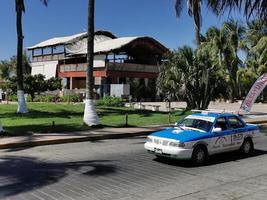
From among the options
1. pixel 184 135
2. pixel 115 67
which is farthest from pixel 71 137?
pixel 115 67

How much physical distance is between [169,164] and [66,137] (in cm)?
619

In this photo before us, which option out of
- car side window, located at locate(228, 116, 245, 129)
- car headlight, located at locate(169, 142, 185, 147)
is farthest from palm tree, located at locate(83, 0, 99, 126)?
car headlight, located at locate(169, 142, 185, 147)

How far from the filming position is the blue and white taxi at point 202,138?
11469 millimetres

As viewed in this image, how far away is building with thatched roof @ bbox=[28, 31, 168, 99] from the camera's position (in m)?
51.4

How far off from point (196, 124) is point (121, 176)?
338 cm

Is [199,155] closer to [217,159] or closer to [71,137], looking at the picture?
[217,159]

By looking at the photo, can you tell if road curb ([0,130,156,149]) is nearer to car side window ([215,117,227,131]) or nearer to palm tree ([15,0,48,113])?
car side window ([215,117,227,131])

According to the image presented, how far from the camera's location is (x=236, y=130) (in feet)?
43.3

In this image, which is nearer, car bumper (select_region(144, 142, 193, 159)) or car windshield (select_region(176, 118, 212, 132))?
car bumper (select_region(144, 142, 193, 159))

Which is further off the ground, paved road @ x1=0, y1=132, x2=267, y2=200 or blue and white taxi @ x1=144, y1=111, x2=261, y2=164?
blue and white taxi @ x1=144, y1=111, x2=261, y2=164

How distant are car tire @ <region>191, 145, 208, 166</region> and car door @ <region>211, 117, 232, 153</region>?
36 centimetres

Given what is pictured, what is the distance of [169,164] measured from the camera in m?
11.8

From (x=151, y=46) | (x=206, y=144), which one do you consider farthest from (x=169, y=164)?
(x=151, y=46)

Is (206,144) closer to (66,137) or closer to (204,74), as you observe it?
(66,137)
